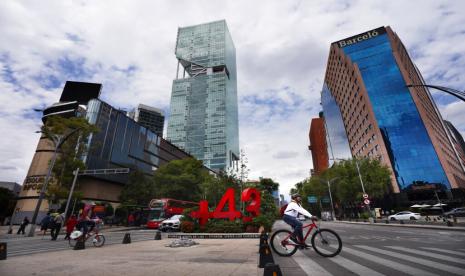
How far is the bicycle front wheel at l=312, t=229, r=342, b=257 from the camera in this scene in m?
6.79

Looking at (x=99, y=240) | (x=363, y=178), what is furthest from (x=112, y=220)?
(x=363, y=178)

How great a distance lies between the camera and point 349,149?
7788cm

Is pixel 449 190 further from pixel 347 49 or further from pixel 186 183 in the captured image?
pixel 186 183

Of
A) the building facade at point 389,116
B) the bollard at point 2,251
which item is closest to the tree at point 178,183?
the bollard at point 2,251

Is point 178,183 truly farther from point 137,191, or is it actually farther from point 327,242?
point 327,242

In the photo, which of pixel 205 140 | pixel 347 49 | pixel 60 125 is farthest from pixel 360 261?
pixel 205 140

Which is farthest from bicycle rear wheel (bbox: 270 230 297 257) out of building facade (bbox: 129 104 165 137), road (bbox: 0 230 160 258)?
building facade (bbox: 129 104 165 137)

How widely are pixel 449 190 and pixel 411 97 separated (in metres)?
21.4

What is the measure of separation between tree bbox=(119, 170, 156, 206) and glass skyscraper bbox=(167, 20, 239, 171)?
219 ft

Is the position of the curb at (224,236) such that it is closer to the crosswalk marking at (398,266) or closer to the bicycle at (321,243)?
the bicycle at (321,243)

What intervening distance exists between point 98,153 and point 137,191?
1162 centimetres

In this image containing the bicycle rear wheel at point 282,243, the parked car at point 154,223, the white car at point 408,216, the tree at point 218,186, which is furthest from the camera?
the tree at point 218,186

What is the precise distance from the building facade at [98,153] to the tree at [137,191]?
2591mm

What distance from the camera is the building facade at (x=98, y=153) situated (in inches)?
1571
